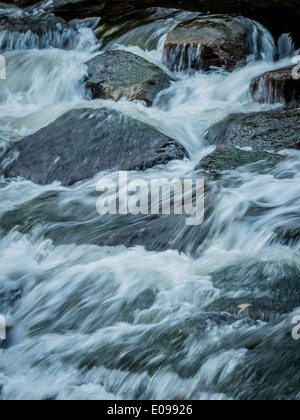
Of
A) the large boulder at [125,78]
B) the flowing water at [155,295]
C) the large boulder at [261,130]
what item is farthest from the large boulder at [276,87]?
the large boulder at [125,78]

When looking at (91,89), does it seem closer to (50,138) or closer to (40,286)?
(50,138)

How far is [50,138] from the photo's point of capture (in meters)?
7.23

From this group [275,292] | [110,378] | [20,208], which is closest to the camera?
[110,378]

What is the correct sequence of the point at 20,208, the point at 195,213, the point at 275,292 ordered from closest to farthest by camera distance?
the point at 275,292 < the point at 195,213 < the point at 20,208

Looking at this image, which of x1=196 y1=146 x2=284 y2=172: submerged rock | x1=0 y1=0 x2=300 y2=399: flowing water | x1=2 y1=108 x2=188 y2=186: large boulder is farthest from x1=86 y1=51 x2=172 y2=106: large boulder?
x1=196 y1=146 x2=284 y2=172: submerged rock

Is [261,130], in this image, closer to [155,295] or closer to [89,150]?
[89,150]

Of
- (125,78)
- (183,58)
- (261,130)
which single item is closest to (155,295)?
(261,130)

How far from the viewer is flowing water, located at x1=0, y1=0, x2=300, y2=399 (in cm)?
392

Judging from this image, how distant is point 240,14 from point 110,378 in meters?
6.96

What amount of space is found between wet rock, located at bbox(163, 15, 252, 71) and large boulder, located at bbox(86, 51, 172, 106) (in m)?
0.48

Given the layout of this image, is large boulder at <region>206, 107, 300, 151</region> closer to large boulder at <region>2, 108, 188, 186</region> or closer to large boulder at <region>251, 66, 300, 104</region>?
large boulder at <region>251, 66, 300, 104</region>

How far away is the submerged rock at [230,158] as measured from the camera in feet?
21.2

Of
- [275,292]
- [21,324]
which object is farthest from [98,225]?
[275,292]

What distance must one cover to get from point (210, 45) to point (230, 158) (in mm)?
2743
